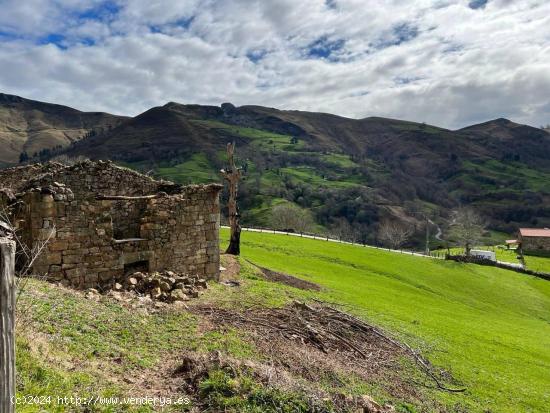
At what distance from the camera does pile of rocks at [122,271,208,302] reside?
15.3 metres

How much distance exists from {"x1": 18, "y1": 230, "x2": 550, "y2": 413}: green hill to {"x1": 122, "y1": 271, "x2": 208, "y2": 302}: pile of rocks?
2.27ft

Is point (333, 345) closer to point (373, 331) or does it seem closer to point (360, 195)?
point (373, 331)

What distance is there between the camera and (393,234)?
114000 millimetres

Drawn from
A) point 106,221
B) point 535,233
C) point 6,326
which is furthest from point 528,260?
point 6,326

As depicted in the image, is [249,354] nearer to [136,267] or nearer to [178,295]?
[178,295]

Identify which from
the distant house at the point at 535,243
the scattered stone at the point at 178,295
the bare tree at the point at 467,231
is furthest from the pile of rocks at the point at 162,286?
the distant house at the point at 535,243

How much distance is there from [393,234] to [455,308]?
82.3 meters

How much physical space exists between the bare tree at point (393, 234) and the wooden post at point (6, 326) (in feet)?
304

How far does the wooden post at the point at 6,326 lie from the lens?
3766 millimetres

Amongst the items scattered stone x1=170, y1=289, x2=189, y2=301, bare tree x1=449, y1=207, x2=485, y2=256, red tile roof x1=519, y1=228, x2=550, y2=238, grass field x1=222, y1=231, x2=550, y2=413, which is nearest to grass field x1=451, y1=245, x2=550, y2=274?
bare tree x1=449, y1=207, x2=485, y2=256

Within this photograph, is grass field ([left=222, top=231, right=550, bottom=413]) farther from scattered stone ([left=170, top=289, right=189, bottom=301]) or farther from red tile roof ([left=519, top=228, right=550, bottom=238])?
red tile roof ([left=519, top=228, right=550, bottom=238])

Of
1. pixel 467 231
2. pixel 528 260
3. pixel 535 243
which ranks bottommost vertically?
pixel 528 260

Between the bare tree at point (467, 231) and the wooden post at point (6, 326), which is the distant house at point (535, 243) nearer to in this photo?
the bare tree at point (467, 231)

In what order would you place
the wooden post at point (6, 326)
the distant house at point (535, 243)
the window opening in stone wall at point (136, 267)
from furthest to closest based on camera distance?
the distant house at point (535, 243) < the window opening in stone wall at point (136, 267) < the wooden post at point (6, 326)
